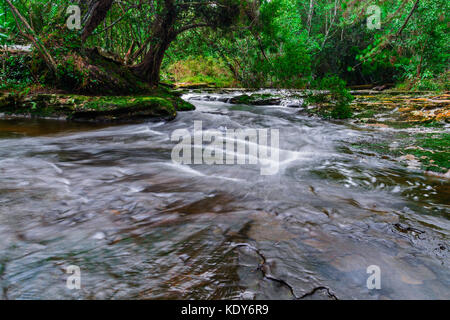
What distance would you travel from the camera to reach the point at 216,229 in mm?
2039

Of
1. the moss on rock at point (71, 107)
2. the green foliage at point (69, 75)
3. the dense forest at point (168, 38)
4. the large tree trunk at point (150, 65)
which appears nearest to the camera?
the dense forest at point (168, 38)

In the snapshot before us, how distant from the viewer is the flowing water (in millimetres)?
1463

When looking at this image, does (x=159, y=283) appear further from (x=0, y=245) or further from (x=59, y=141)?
(x=59, y=141)

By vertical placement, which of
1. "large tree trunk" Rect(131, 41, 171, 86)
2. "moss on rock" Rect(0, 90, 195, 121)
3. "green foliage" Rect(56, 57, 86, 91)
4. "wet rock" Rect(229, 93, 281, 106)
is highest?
"large tree trunk" Rect(131, 41, 171, 86)

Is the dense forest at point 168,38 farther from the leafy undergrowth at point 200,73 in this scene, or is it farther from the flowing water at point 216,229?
→ the leafy undergrowth at point 200,73

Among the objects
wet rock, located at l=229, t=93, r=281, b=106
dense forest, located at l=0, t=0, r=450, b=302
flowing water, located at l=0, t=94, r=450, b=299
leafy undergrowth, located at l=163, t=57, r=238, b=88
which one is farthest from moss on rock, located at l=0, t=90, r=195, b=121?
leafy undergrowth, located at l=163, t=57, r=238, b=88

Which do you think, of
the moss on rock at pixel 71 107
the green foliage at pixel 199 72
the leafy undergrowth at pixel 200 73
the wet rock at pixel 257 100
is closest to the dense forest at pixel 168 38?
the moss on rock at pixel 71 107

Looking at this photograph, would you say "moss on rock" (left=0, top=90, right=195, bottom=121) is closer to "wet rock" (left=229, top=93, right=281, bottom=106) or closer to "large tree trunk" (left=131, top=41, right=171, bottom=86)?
"large tree trunk" (left=131, top=41, right=171, bottom=86)

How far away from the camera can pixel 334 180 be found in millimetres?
3393

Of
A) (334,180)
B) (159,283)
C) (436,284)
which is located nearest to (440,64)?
(334,180)

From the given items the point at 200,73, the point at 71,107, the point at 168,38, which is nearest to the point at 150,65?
the point at 168,38

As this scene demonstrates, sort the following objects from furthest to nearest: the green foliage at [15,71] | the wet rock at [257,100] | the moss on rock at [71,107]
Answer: the wet rock at [257,100], the green foliage at [15,71], the moss on rock at [71,107]

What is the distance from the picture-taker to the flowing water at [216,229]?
146 centimetres
